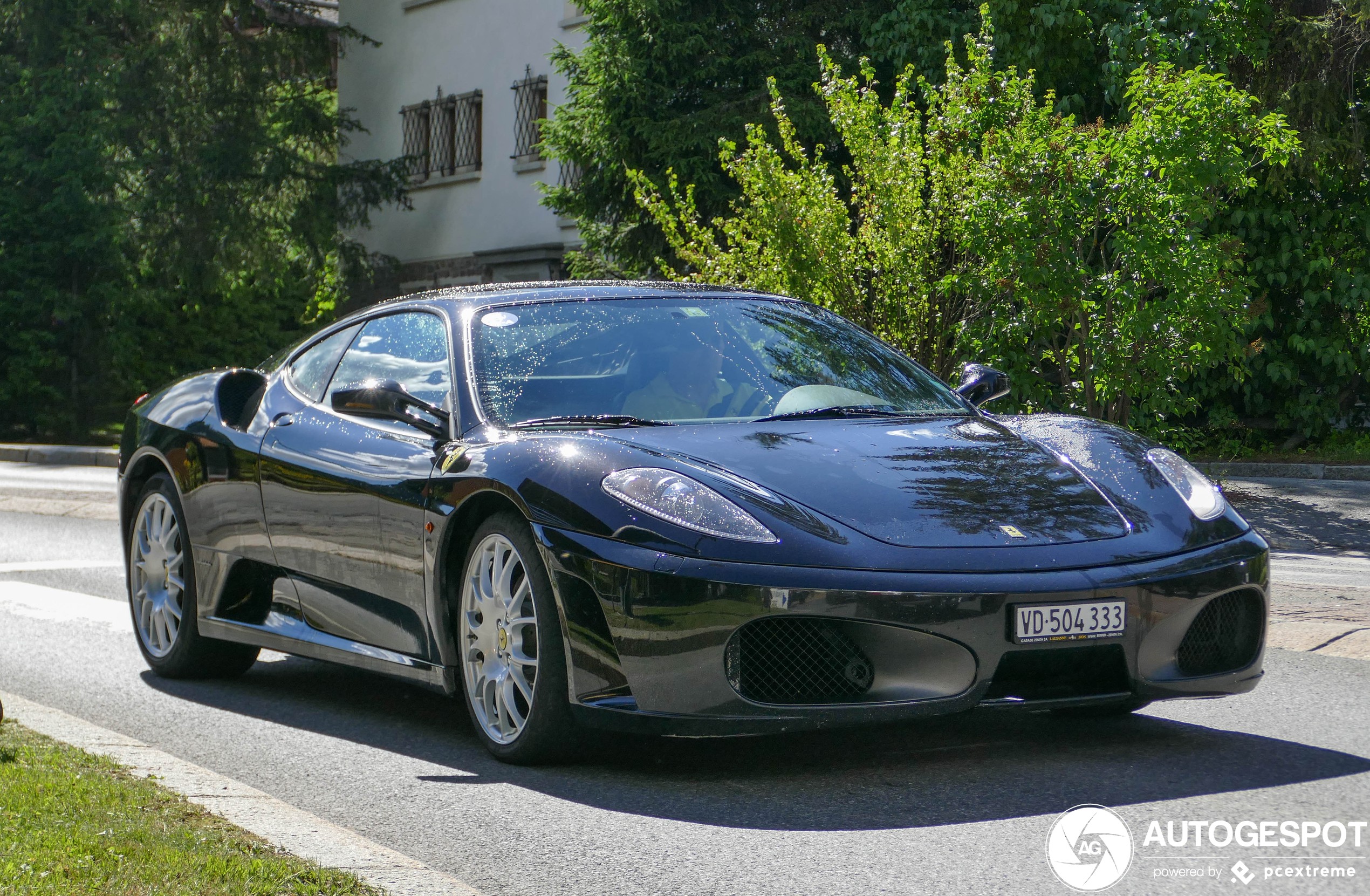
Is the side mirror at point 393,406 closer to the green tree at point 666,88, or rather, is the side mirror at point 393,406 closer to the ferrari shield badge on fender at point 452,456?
the ferrari shield badge on fender at point 452,456

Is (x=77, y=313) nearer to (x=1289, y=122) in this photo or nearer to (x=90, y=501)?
(x=90, y=501)

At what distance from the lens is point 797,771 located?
474cm

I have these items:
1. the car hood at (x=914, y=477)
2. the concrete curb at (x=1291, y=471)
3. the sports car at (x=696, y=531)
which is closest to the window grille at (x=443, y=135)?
the concrete curb at (x=1291, y=471)

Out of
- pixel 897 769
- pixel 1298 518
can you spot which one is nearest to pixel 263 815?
pixel 897 769

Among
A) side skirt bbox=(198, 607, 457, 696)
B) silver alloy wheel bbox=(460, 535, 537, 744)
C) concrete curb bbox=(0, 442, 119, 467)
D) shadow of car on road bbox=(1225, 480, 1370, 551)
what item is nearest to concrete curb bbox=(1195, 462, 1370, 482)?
shadow of car on road bbox=(1225, 480, 1370, 551)

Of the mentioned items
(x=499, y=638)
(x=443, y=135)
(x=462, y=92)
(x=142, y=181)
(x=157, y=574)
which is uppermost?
(x=462, y=92)

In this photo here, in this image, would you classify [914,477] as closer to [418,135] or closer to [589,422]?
[589,422]

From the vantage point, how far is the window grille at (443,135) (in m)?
30.7

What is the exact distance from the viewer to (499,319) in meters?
5.70

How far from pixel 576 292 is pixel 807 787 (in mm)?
2119

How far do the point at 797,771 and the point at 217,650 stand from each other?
2.98m

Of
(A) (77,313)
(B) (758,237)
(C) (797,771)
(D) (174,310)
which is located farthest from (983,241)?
(D) (174,310)

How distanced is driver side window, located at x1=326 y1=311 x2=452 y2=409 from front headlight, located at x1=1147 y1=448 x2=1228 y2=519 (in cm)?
221

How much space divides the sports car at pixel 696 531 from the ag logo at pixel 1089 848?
1.53 feet
